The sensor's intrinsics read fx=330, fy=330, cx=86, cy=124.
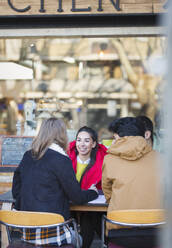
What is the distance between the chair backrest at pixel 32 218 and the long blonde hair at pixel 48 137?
442mm

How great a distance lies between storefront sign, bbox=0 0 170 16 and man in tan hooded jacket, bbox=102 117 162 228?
2.40 metres

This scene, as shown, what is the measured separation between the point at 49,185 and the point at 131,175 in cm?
60

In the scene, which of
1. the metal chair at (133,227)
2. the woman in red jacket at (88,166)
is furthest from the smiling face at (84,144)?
the metal chair at (133,227)

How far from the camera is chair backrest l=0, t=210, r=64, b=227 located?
219 cm

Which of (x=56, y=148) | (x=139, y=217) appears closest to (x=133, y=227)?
(x=139, y=217)

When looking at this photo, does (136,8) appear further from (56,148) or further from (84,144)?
(56,148)

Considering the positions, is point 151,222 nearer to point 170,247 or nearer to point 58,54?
point 170,247

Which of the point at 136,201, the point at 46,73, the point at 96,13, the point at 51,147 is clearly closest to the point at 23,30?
the point at 96,13

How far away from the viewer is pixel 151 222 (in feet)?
7.18

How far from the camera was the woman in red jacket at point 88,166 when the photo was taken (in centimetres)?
305

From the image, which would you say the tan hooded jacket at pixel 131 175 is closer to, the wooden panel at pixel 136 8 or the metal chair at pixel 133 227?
the metal chair at pixel 133 227

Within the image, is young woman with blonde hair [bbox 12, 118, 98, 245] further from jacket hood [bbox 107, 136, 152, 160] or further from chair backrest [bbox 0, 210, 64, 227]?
jacket hood [bbox 107, 136, 152, 160]

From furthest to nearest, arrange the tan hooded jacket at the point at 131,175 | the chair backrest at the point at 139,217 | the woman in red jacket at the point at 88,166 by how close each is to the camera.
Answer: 1. the woman in red jacket at the point at 88,166
2. the tan hooded jacket at the point at 131,175
3. the chair backrest at the point at 139,217

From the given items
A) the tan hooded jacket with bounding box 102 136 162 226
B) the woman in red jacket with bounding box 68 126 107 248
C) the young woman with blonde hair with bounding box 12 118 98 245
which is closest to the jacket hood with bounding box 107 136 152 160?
the tan hooded jacket with bounding box 102 136 162 226
